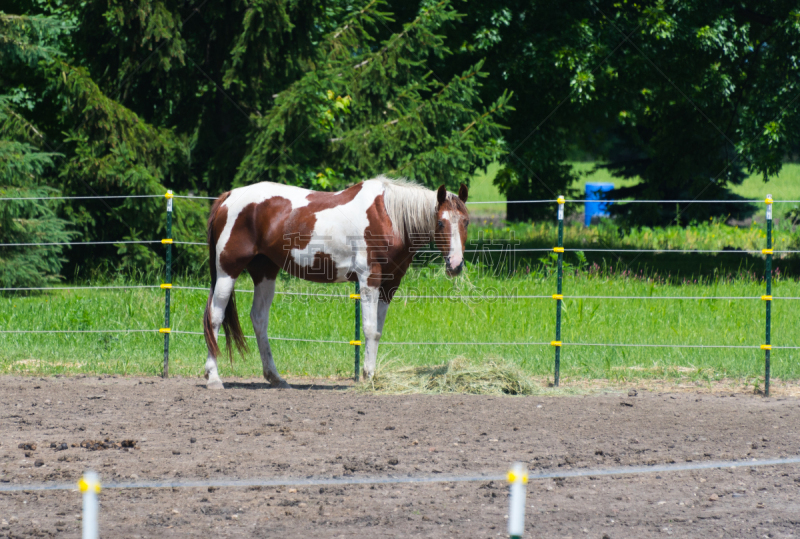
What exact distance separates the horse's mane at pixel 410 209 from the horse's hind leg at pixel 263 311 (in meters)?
1.32

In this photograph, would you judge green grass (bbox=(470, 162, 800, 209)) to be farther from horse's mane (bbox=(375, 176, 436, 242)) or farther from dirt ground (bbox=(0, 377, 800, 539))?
dirt ground (bbox=(0, 377, 800, 539))

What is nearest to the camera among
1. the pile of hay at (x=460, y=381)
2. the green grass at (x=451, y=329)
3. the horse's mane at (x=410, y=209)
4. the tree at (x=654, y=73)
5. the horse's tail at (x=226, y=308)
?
the horse's mane at (x=410, y=209)

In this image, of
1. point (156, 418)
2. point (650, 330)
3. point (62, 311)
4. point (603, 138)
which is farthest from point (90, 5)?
point (603, 138)

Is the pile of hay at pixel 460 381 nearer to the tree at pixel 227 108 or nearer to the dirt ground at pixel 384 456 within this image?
the dirt ground at pixel 384 456

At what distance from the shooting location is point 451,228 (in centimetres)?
645

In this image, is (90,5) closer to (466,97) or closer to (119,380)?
(466,97)

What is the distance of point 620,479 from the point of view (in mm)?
4516

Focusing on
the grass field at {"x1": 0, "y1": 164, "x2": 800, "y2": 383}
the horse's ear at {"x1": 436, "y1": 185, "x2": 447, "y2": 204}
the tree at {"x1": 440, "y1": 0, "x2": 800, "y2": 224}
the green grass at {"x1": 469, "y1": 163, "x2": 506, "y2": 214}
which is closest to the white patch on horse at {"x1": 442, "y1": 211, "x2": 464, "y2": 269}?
the horse's ear at {"x1": 436, "y1": 185, "x2": 447, "y2": 204}

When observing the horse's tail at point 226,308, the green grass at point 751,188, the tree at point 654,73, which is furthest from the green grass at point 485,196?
the horse's tail at point 226,308

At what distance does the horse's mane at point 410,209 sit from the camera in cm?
665

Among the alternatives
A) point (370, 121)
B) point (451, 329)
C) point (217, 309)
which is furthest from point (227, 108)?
point (217, 309)

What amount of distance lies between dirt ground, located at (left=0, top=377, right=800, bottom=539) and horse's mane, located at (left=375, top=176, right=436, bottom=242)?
4.69 ft

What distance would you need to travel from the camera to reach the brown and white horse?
666cm

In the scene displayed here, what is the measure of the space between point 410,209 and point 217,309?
77.5 inches
